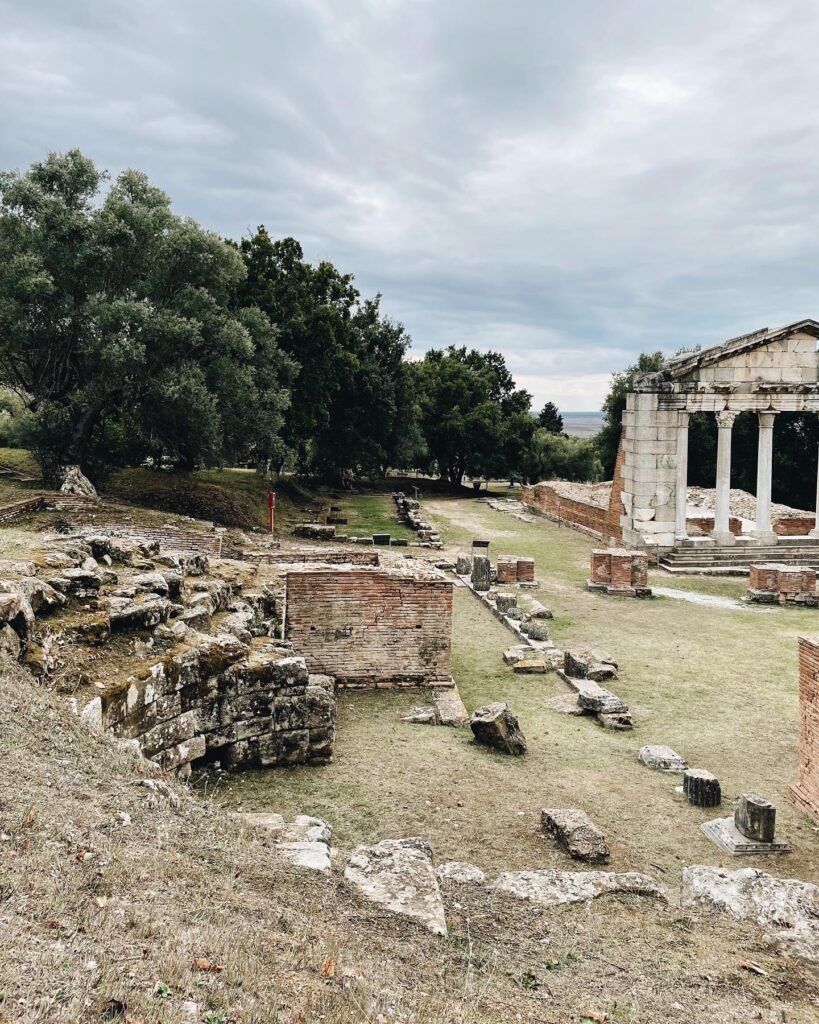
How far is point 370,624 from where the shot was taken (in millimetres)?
10484

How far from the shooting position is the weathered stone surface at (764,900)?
4777 mm

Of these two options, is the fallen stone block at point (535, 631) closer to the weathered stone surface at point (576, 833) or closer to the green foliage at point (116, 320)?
the weathered stone surface at point (576, 833)

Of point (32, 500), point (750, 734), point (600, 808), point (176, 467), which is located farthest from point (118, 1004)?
point (176, 467)

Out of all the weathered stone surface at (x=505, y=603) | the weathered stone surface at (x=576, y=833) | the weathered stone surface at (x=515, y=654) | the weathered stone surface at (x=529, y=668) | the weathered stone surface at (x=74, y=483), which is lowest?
the weathered stone surface at (x=529, y=668)

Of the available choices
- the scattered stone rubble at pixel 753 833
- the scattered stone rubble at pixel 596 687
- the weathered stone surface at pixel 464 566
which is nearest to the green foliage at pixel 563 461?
the weathered stone surface at pixel 464 566

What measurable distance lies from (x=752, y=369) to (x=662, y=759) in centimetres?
2088

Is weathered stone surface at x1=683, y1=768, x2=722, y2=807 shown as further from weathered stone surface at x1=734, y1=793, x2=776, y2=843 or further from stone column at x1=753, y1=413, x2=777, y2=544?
stone column at x1=753, y1=413, x2=777, y2=544

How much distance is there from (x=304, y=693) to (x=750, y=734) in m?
6.05

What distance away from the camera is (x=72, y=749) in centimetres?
477

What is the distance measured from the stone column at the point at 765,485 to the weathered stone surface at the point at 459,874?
22.9 m

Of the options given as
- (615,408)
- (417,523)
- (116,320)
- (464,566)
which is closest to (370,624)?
(464,566)

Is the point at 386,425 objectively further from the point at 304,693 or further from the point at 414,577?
the point at 304,693

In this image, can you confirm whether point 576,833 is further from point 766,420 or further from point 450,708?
point 766,420

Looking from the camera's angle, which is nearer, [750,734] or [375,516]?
[750,734]
